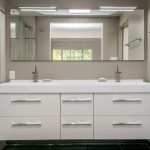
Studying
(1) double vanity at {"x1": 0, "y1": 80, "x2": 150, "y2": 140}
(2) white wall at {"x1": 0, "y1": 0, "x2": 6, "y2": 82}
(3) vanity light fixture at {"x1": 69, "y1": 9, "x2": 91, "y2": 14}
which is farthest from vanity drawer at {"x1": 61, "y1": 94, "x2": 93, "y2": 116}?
(3) vanity light fixture at {"x1": 69, "y1": 9, "x2": 91, "y2": 14}

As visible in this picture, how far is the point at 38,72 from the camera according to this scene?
3236mm

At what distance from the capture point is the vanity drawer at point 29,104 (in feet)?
8.61

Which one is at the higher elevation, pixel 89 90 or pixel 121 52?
pixel 121 52

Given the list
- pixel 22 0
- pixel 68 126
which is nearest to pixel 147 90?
pixel 68 126

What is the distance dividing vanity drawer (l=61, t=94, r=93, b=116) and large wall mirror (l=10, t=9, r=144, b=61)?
0.74 meters


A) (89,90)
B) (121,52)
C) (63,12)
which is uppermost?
(63,12)

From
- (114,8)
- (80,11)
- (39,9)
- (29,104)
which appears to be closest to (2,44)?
(39,9)

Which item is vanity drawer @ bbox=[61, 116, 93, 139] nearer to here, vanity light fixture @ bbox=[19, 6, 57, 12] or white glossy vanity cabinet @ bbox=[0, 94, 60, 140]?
white glossy vanity cabinet @ bbox=[0, 94, 60, 140]

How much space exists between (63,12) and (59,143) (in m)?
1.74

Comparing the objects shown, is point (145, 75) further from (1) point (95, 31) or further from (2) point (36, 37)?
(2) point (36, 37)

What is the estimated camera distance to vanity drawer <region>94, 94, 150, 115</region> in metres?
2.65

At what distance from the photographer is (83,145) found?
3.05 meters

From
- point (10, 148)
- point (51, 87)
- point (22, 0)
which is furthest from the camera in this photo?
point (22, 0)

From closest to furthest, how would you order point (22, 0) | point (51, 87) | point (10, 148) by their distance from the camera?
1. point (51, 87)
2. point (10, 148)
3. point (22, 0)
